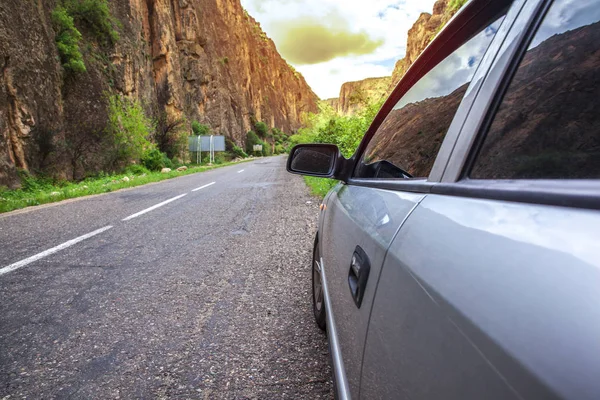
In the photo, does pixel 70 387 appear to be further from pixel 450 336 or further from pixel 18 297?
pixel 450 336

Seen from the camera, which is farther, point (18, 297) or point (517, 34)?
point (18, 297)

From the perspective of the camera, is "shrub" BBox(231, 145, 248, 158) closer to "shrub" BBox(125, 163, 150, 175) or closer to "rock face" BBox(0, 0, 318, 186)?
"rock face" BBox(0, 0, 318, 186)

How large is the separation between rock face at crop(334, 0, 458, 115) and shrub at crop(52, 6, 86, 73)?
1393cm

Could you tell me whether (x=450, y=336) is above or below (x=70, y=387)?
above

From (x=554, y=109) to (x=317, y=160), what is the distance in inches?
67.5

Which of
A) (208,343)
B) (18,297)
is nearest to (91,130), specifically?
(18,297)

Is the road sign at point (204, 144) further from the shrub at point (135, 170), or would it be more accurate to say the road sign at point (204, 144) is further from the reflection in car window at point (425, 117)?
the reflection in car window at point (425, 117)

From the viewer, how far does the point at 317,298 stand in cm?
246

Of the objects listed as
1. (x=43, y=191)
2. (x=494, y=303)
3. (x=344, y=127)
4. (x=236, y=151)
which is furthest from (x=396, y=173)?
(x=236, y=151)

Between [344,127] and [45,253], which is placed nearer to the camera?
[45,253]

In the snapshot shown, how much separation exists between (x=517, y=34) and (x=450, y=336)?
0.65 m

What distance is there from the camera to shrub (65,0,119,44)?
66.0 feet

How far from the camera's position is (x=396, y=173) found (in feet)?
5.01

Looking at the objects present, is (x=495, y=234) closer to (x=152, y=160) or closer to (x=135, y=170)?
(x=135, y=170)
